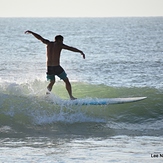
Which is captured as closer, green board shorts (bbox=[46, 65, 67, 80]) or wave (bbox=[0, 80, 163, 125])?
green board shorts (bbox=[46, 65, 67, 80])

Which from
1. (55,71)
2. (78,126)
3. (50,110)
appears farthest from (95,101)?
(55,71)

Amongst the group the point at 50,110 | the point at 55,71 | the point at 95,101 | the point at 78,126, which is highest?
the point at 55,71

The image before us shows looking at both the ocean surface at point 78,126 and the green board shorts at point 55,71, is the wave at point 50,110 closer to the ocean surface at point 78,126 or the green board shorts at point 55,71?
the ocean surface at point 78,126

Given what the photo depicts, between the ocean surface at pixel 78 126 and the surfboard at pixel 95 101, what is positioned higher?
the surfboard at pixel 95 101

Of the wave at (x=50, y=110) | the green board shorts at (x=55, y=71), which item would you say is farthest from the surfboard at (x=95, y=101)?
the green board shorts at (x=55, y=71)

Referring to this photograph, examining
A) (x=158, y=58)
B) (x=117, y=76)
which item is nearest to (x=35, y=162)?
(x=117, y=76)

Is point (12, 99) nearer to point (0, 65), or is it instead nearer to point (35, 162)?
point (35, 162)

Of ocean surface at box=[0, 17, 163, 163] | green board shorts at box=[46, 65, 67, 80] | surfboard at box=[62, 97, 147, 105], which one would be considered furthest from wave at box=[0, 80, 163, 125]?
green board shorts at box=[46, 65, 67, 80]

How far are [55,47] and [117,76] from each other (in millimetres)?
9330

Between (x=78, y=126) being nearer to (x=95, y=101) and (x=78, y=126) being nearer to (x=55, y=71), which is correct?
(x=95, y=101)

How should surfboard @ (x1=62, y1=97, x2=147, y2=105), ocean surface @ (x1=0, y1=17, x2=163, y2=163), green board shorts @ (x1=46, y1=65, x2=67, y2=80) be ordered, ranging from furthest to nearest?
surfboard @ (x1=62, y1=97, x2=147, y2=105) → green board shorts @ (x1=46, y1=65, x2=67, y2=80) → ocean surface @ (x1=0, y1=17, x2=163, y2=163)

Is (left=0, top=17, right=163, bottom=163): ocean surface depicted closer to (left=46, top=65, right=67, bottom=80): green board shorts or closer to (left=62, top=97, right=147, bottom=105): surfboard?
(left=62, top=97, right=147, bottom=105): surfboard

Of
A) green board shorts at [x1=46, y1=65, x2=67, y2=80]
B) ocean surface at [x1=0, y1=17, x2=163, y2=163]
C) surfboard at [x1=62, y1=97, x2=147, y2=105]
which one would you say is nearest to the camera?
ocean surface at [x1=0, y1=17, x2=163, y2=163]

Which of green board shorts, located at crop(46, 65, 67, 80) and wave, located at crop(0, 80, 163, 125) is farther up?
green board shorts, located at crop(46, 65, 67, 80)
